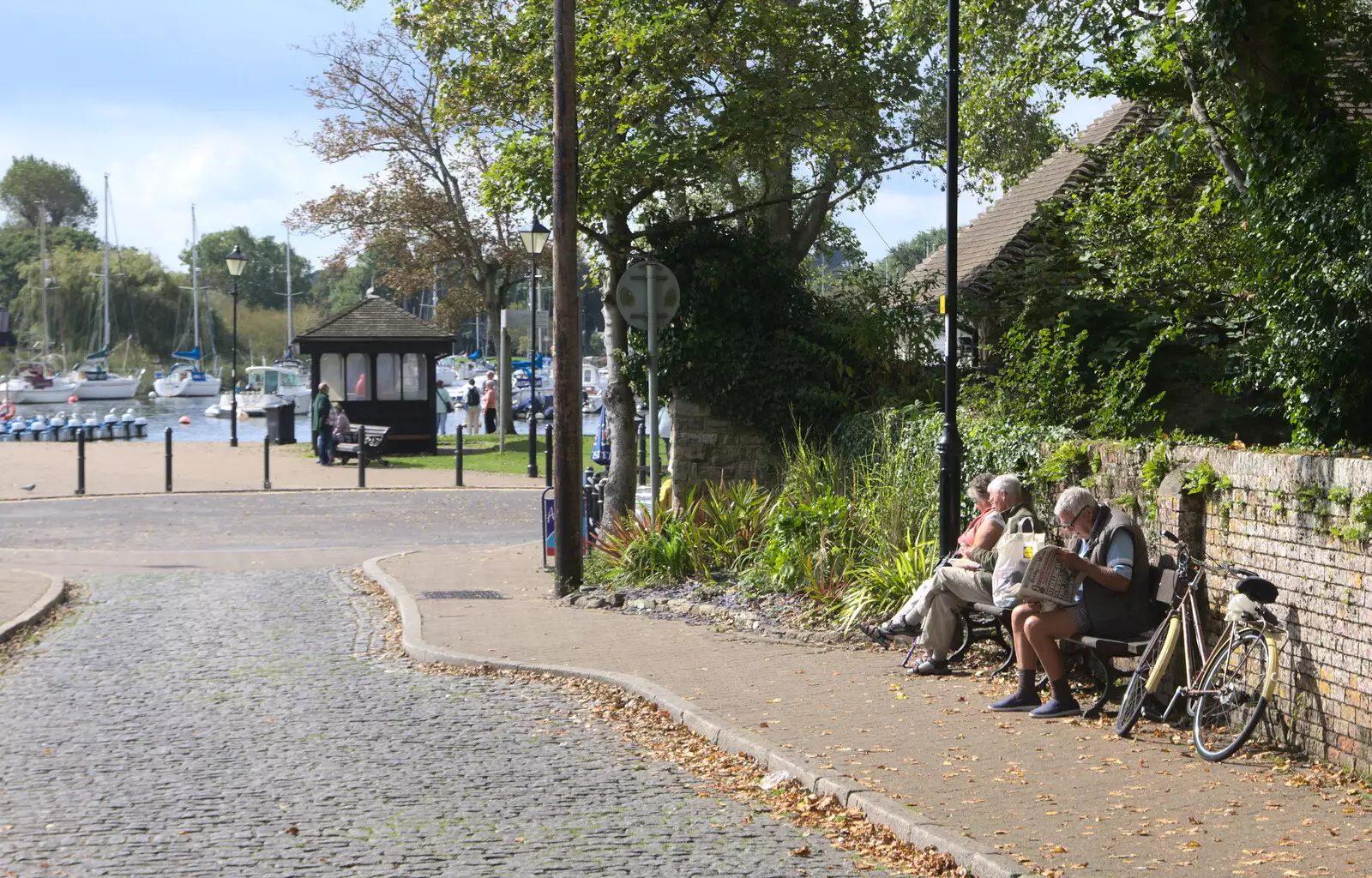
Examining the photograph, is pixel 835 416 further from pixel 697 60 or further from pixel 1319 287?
pixel 1319 287

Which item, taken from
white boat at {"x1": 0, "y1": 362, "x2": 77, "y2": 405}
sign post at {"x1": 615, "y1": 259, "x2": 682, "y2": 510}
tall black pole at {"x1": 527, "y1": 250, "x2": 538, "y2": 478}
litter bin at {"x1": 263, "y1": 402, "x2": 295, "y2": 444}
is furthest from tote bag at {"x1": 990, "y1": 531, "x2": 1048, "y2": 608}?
white boat at {"x1": 0, "y1": 362, "x2": 77, "y2": 405}

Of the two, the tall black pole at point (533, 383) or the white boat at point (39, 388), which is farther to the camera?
the white boat at point (39, 388)

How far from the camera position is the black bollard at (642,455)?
23.0m

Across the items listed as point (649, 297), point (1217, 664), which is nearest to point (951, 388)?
point (1217, 664)

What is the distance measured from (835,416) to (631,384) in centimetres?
273

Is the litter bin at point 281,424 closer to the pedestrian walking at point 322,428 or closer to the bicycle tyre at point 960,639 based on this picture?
the pedestrian walking at point 322,428

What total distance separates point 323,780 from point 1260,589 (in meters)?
4.65

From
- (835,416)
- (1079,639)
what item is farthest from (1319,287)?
(835,416)

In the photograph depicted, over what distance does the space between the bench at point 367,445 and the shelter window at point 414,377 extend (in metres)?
2.51

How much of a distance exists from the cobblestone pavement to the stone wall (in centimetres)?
602

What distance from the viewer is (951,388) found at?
1084 centimetres

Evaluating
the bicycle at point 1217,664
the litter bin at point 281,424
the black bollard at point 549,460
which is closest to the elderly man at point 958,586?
the bicycle at point 1217,664

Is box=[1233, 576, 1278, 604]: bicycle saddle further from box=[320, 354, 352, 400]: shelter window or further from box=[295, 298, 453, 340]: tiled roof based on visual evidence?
box=[320, 354, 352, 400]: shelter window

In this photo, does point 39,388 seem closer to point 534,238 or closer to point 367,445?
point 367,445
